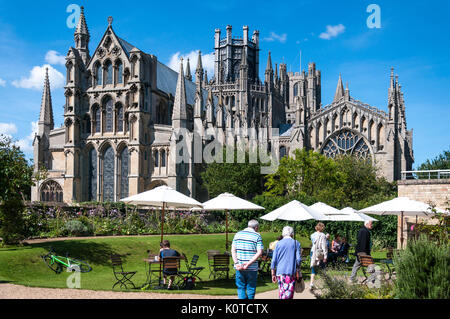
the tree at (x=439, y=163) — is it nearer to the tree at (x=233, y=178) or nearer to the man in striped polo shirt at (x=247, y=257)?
the tree at (x=233, y=178)

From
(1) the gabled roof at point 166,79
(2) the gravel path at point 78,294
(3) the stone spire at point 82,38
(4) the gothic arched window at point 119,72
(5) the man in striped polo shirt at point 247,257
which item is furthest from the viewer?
(1) the gabled roof at point 166,79

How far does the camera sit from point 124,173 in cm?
4925

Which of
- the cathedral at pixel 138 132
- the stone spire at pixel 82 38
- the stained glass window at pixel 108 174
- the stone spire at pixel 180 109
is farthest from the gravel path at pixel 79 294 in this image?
the stone spire at pixel 82 38

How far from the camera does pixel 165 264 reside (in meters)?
13.9

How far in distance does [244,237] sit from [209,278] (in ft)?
23.6

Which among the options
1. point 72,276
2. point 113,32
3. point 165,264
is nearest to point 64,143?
point 113,32

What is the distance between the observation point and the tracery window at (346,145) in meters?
57.9

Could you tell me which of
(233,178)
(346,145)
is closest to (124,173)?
(233,178)

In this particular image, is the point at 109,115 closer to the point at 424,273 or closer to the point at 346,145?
the point at 346,145

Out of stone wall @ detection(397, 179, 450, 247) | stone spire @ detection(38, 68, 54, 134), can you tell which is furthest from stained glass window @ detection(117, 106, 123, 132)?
stone wall @ detection(397, 179, 450, 247)

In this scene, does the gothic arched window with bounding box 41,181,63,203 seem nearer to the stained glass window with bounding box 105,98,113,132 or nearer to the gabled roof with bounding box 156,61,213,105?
the stained glass window with bounding box 105,98,113,132

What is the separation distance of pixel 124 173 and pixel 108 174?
1906 millimetres

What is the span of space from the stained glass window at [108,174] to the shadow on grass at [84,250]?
29.9m
